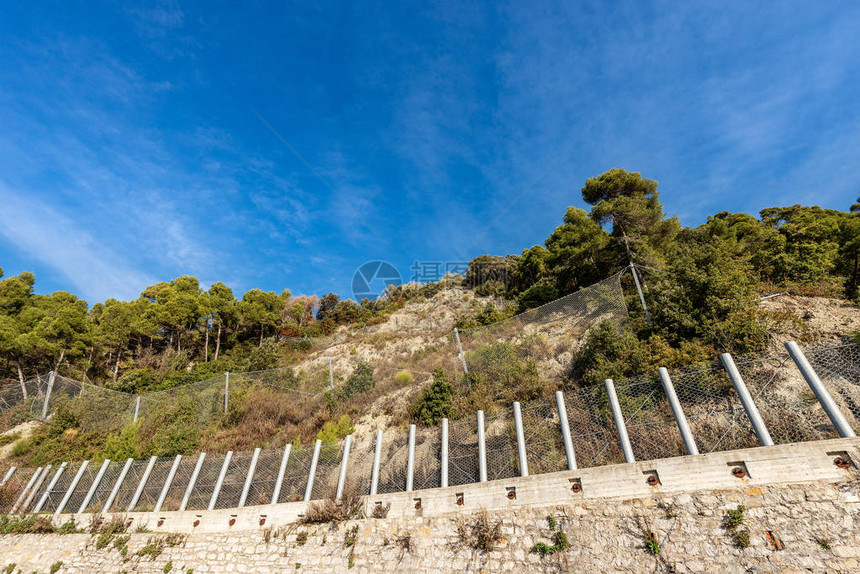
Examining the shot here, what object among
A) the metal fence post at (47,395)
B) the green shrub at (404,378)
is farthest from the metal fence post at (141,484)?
the metal fence post at (47,395)

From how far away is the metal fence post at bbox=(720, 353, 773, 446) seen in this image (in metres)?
4.63

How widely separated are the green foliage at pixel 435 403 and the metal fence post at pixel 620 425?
5051mm

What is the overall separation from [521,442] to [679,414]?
2.58 m

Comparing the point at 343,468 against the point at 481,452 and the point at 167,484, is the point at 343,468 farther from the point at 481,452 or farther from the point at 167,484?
the point at 167,484

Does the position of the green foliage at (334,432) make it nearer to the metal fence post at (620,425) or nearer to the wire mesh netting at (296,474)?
the wire mesh netting at (296,474)

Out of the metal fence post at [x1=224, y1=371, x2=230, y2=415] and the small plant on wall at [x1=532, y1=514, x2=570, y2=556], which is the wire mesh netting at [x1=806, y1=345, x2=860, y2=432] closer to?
the small plant on wall at [x1=532, y1=514, x2=570, y2=556]

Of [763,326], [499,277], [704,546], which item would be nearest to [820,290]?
[763,326]

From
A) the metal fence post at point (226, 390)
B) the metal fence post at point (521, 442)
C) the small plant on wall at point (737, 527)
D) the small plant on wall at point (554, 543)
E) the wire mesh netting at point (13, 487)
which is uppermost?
the metal fence post at point (226, 390)

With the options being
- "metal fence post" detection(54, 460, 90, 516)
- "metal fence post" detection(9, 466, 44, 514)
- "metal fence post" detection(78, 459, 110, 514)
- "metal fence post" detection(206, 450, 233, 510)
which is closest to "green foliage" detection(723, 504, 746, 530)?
"metal fence post" detection(206, 450, 233, 510)

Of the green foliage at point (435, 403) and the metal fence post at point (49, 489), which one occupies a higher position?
the green foliage at point (435, 403)

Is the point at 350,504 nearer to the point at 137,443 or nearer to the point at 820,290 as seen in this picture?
the point at 137,443

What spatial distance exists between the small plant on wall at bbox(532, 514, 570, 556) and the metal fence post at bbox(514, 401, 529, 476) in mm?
965

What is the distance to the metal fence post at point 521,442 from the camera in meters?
6.03

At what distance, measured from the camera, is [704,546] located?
13.5ft
